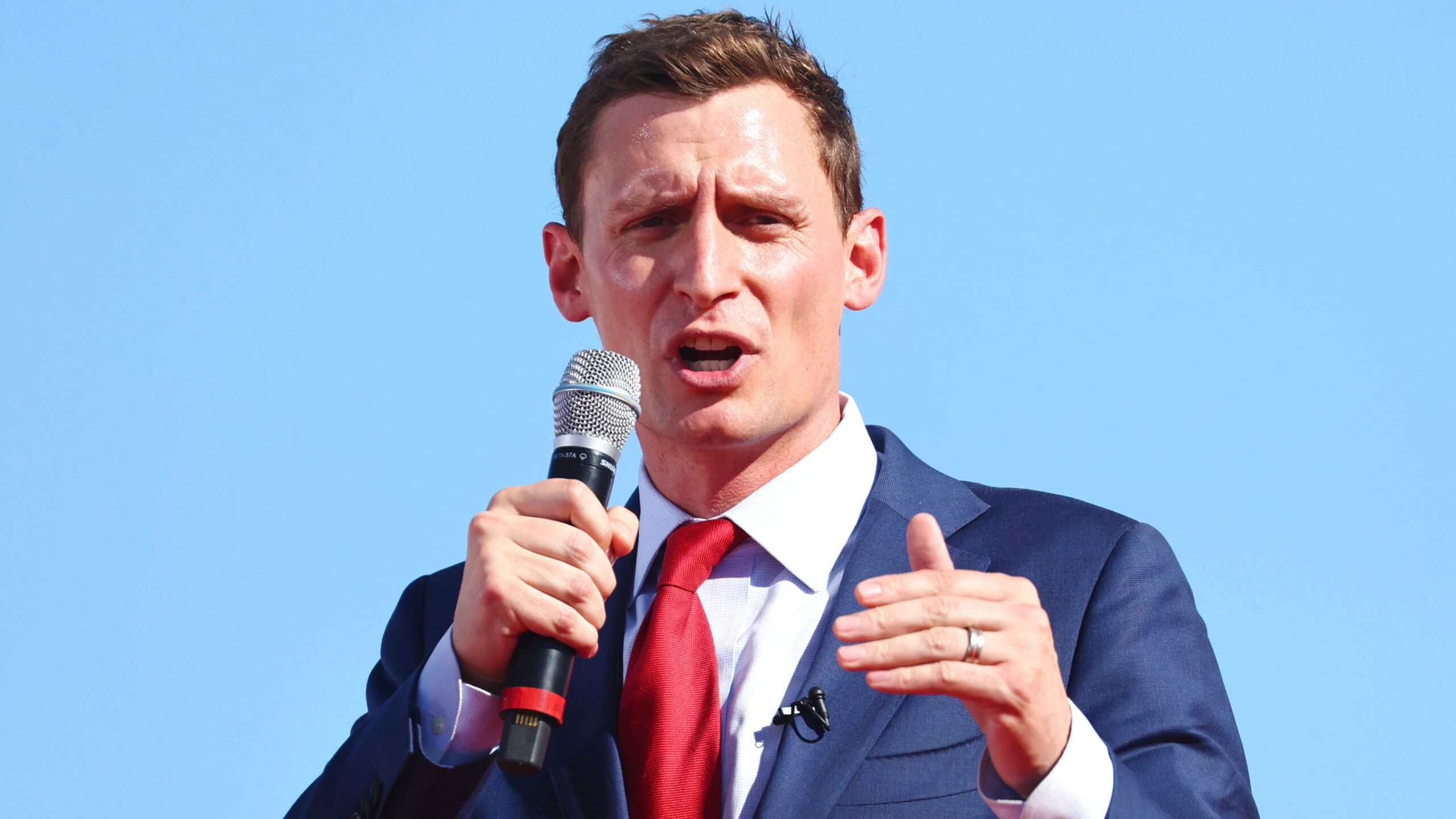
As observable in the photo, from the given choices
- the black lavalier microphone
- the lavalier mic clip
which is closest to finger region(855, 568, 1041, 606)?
the black lavalier microphone

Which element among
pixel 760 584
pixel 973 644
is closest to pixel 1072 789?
pixel 973 644

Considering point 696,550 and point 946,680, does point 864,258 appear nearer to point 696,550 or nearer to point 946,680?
point 696,550

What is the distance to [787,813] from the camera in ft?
9.77

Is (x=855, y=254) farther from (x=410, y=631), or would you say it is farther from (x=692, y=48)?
(x=410, y=631)

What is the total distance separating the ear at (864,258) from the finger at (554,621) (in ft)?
6.49

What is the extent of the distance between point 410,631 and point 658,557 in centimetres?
78

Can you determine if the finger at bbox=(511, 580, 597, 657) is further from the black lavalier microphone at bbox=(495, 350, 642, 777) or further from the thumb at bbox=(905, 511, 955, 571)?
the thumb at bbox=(905, 511, 955, 571)

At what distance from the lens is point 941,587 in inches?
93.5

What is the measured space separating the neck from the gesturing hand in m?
1.26

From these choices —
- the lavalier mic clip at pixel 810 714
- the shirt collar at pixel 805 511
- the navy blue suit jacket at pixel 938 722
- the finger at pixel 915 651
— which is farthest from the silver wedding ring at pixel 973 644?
the shirt collar at pixel 805 511

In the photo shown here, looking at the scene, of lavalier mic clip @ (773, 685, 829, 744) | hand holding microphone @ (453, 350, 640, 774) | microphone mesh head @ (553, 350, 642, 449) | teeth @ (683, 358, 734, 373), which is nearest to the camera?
hand holding microphone @ (453, 350, 640, 774)

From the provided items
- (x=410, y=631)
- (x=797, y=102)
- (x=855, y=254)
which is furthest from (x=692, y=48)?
(x=410, y=631)

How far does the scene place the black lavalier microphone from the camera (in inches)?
88.9

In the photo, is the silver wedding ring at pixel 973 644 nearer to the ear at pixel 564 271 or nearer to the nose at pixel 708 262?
the nose at pixel 708 262
